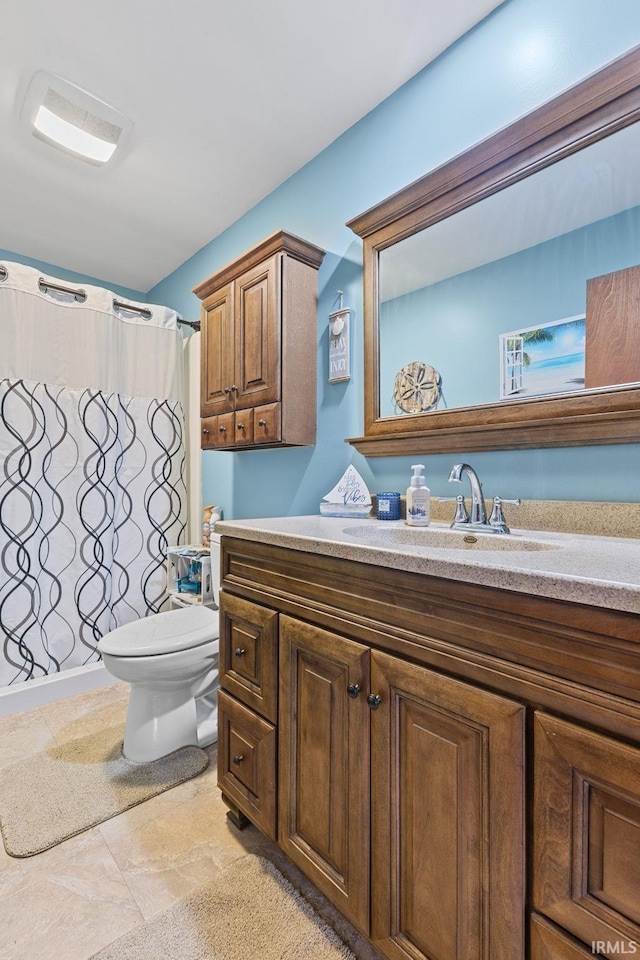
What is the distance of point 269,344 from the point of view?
1.73 meters

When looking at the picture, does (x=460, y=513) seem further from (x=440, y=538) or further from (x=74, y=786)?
(x=74, y=786)

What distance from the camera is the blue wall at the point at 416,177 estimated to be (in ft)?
3.65

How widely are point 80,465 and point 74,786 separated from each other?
1.43 meters

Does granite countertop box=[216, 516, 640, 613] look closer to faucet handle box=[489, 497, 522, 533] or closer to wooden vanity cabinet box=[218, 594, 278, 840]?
faucet handle box=[489, 497, 522, 533]

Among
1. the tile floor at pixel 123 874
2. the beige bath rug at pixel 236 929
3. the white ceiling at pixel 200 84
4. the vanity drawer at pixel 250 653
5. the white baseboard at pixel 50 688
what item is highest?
the white ceiling at pixel 200 84

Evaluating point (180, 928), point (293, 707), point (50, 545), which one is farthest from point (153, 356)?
point (180, 928)

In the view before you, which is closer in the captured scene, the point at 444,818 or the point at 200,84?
the point at 444,818

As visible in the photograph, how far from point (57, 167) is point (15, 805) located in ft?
8.05

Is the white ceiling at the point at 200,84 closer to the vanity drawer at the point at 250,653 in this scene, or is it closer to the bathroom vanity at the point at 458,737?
the bathroom vanity at the point at 458,737

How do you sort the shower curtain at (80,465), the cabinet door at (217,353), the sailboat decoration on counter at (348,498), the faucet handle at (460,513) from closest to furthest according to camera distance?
the faucet handle at (460,513)
the sailboat decoration on counter at (348,498)
the cabinet door at (217,353)
the shower curtain at (80,465)

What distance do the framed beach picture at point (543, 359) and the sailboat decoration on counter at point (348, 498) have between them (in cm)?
57

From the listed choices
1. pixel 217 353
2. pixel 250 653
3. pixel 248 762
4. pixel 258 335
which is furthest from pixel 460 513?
pixel 217 353

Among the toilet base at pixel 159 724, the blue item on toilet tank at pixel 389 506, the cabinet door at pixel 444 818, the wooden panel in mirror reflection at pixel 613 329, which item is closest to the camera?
the cabinet door at pixel 444 818

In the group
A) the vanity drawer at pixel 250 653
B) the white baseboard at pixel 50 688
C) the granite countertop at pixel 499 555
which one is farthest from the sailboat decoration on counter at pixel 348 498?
the white baseboard at pixel 50 688
